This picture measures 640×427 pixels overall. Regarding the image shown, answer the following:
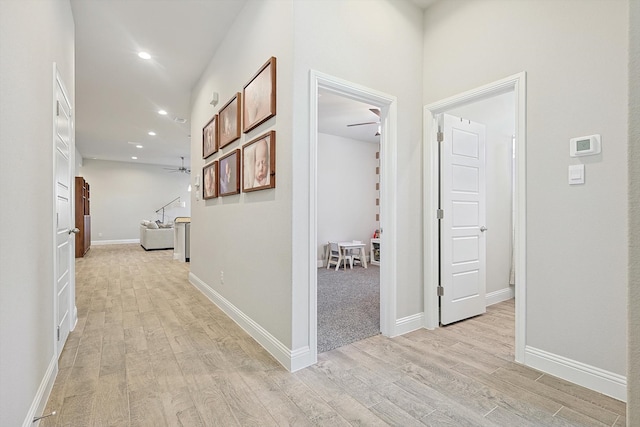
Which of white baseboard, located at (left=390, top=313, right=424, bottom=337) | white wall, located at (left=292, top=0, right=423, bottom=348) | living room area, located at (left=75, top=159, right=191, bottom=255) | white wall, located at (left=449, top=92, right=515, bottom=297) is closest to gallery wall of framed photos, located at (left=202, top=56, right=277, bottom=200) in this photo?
white wall, located at (left=292, top=0, right=423, bottom=348)

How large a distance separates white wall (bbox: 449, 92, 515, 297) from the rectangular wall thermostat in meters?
1.62

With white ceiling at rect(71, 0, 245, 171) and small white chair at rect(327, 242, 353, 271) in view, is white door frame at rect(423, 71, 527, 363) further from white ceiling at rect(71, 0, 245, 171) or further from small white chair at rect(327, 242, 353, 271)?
small white chair at rect(327, 242, 353, 271)

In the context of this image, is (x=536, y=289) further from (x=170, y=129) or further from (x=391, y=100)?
(x=170, y=129)

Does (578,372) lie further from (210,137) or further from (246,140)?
(210,137)

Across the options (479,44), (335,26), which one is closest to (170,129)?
(335,26)

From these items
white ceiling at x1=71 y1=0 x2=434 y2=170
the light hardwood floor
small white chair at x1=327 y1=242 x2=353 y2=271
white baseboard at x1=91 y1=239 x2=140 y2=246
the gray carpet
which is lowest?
the gray carpet

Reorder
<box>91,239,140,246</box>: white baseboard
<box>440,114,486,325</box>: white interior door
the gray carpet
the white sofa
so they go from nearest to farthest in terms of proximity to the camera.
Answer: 1. the gray carpet
2. <box>440,114,486,325</box>: white interior door
3. the white sofa
4. <box>91,239,140,246</box>: white baseboard

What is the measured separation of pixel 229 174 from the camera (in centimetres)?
316

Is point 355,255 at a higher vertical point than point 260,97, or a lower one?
lower

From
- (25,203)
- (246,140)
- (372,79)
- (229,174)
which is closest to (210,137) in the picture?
(229,174)

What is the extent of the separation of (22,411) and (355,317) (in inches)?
96.3

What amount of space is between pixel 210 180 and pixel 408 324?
2727 mm

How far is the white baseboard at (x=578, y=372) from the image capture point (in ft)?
5.75

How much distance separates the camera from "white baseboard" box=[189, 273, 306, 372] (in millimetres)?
2088
